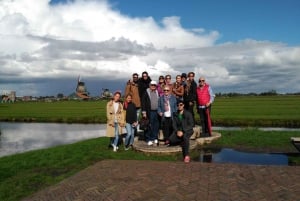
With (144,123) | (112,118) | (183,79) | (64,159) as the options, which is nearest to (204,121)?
(183,79)

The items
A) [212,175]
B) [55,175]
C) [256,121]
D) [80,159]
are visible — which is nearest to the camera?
[212,175]

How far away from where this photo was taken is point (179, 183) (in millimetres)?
8188

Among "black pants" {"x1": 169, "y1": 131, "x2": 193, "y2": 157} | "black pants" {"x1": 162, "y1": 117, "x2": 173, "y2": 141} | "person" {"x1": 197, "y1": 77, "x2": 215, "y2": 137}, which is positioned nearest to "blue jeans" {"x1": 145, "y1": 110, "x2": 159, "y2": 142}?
"black pants" {"x1": 162, "y1": 117, "x2": 173, "y2": 141}

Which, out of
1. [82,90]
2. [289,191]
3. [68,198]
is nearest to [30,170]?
[68,198]

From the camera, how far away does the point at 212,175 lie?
29.1 ft

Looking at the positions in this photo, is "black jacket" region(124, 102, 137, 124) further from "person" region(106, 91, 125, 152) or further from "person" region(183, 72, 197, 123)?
"person" region(183, 72, 197, 123)

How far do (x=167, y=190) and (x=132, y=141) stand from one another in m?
6.30

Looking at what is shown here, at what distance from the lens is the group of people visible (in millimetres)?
11802

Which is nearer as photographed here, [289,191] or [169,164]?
[289,191]

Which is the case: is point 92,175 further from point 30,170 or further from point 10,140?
point 10,140

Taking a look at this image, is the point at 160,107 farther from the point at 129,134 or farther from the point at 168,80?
the point at 129,134

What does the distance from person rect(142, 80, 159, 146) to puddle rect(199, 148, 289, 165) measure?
6.51ft

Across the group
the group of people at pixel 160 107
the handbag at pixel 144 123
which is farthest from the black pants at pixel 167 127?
the handbag at pixel 144 123

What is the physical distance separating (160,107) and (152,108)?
348 millimetres
